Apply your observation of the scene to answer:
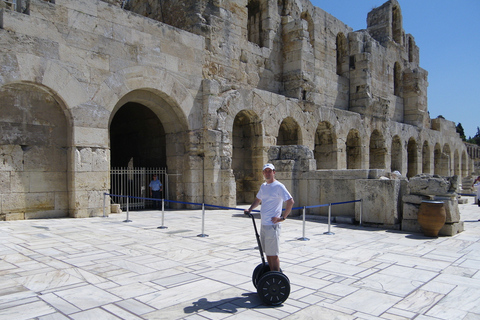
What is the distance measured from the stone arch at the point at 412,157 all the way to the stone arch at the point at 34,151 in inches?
872

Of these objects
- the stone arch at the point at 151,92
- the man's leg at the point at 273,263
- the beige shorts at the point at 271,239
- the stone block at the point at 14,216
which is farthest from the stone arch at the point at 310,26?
the man's leg at the point at 273,263

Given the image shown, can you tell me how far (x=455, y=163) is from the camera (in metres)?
32.8

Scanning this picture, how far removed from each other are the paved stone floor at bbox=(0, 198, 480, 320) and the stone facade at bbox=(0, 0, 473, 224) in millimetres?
1971

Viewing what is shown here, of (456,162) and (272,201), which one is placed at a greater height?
(456,162)

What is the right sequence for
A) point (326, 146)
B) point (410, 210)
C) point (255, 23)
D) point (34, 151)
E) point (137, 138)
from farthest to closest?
point (326, 146) < point (255, 23) < point (137, 138) < point (34, 151) < point (410, 210)

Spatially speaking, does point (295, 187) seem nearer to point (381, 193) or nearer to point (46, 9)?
point (381, 193)

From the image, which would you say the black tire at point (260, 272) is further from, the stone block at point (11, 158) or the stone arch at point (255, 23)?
the stone arch at point (255, 23)

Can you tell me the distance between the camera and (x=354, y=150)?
1995 cm

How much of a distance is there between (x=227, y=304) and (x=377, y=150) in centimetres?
1959

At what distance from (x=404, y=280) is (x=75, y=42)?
9031 mm

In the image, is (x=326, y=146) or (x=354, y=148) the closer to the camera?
(x=326, y=146)

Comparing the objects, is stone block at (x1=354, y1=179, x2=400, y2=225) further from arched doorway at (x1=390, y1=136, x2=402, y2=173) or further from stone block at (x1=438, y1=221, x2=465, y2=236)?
arched doorway at (x1=390, y1=136, x2=402, y2=173)

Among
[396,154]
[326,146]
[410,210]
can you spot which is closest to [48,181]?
[410,210]

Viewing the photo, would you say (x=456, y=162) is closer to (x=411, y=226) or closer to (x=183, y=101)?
(x=411, y=226)
